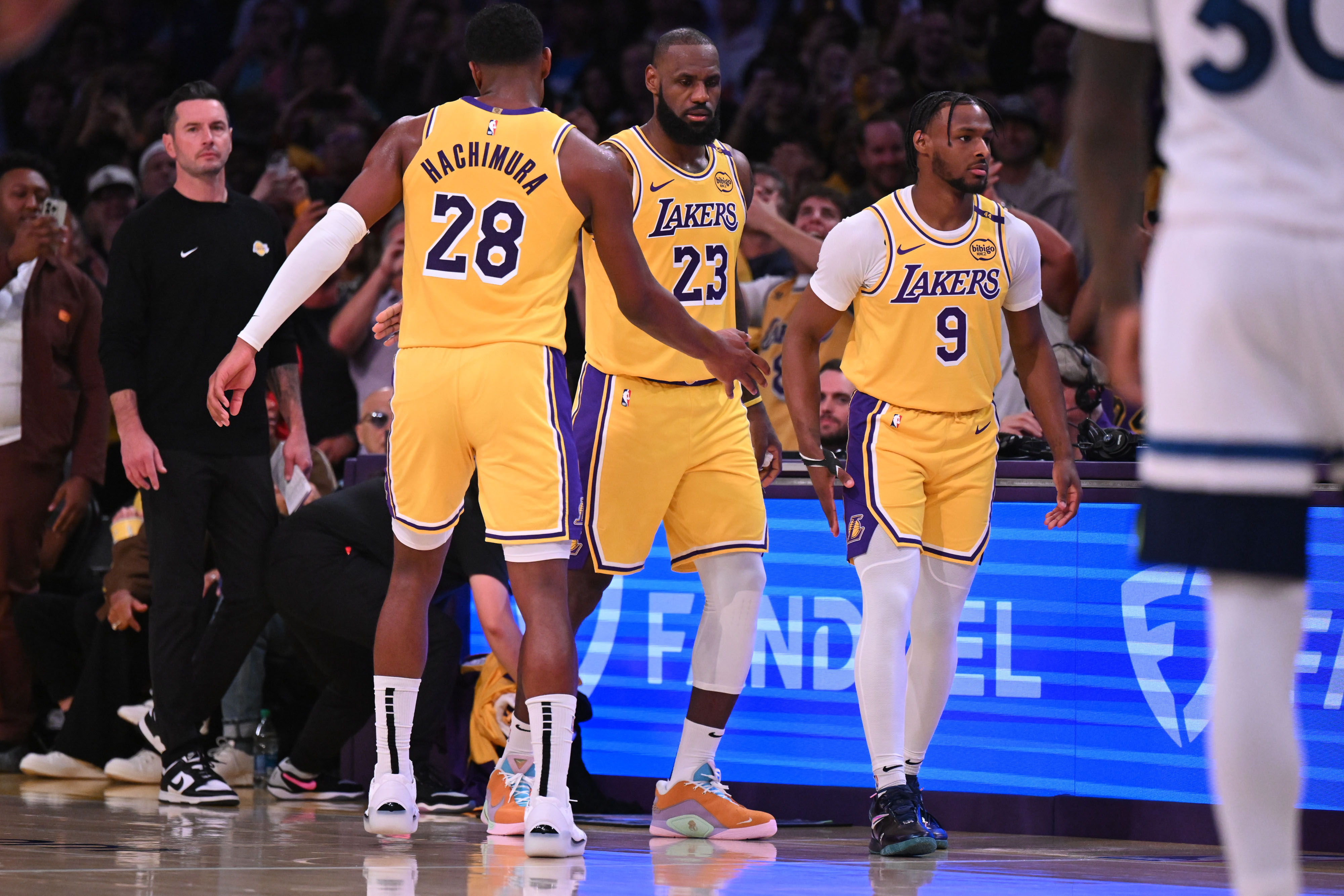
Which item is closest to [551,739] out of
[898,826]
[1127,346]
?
[898,826]

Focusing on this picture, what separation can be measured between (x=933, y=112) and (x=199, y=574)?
10.6ft

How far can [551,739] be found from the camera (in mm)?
4586

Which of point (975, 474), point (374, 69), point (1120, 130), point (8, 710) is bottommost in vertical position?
point (8, 710)

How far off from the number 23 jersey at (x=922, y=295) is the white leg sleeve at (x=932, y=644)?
526 millimetres

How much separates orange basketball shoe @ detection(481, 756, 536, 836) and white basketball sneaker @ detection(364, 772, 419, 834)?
420mm

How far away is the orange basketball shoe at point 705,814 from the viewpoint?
5422 millimetres

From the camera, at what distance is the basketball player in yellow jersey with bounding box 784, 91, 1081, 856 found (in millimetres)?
5277

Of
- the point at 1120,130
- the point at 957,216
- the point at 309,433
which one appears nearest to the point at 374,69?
the point at 309,433

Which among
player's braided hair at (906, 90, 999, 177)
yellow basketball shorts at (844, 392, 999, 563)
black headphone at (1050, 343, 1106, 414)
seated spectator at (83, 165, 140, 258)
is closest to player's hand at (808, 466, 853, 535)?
yellow basketball shorts at (844, 392, 999, 563)

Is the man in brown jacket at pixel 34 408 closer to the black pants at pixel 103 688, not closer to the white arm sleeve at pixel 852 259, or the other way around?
the black pants at pixel 103 688

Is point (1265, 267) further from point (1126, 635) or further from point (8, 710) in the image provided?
point (8, 710)

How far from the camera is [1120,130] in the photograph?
7.55ft

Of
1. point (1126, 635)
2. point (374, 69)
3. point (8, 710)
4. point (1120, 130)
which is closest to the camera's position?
point (1120, 130)

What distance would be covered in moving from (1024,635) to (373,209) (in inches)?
107
